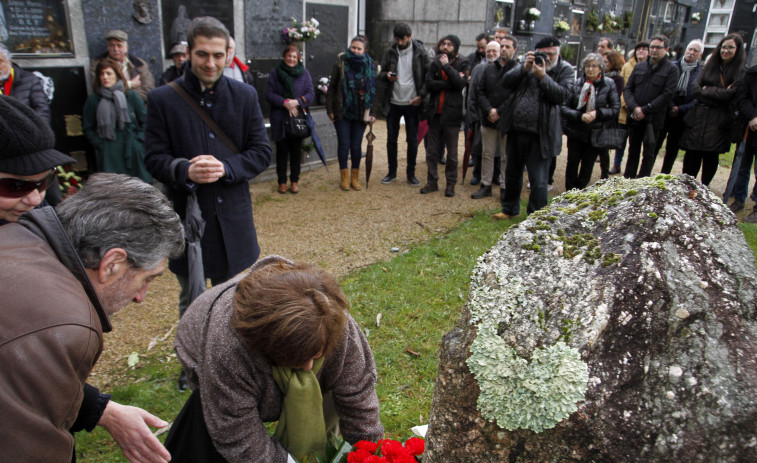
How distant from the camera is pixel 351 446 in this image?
7.52 ft

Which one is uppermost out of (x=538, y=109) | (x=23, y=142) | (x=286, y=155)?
(x=23, y=142)

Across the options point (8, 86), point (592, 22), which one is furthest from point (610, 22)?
point (8, 86)

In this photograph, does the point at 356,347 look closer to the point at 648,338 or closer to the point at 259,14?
the point at 648,338

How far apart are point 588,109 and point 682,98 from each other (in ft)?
6.04

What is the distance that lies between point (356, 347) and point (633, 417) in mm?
1234

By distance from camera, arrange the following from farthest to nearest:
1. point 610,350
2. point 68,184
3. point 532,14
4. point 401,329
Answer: point 532,14
point 68,184
point 401,329
point 610,350

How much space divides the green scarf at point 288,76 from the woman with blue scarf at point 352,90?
0.51 metres

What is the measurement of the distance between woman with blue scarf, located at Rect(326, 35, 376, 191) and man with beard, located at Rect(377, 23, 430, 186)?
1.46 ft

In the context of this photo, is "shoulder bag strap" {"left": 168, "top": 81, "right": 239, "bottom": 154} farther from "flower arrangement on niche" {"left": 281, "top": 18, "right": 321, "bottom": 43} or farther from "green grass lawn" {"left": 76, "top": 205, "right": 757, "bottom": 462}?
"flower arrangement on niche" {"left": 281, "top": 18, "right": 321, "bottom": 43}

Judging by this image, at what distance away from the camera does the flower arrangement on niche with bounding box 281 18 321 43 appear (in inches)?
308

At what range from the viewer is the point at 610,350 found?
4.46ft

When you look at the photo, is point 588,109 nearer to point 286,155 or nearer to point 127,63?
point 286,155

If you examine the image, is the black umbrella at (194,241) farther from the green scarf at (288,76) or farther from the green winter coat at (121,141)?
the green scarf at (288,76)

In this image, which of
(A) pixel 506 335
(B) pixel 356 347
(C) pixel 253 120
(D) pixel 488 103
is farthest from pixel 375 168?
(A) pixel 506 335
